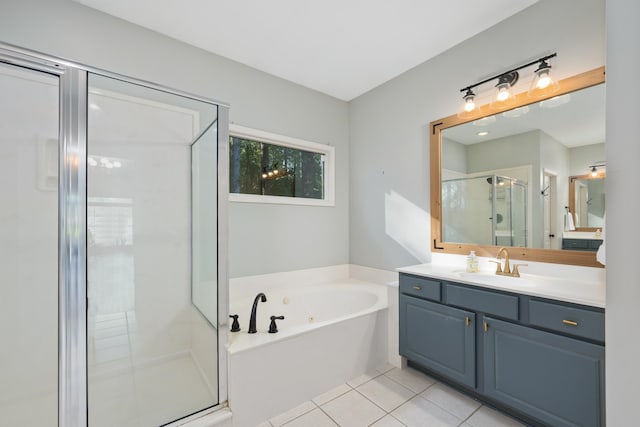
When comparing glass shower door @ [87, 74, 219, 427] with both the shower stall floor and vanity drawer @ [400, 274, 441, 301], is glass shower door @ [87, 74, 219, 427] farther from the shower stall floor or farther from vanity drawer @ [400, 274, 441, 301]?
vanity drawer @ [400, 274, 441, 301]

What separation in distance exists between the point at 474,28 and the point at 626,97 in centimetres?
213

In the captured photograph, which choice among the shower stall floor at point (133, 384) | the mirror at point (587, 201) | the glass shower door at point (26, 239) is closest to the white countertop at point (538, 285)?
the mirror at point (587, 201)

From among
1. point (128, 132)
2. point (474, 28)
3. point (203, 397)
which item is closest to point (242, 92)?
point (128, 132)

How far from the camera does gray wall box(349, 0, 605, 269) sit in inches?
68.6

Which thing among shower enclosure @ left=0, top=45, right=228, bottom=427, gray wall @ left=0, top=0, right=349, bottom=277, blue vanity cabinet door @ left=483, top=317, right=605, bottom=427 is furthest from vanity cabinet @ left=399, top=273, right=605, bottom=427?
shower enclosure @ left=0, top=45, right=228, bottom=427

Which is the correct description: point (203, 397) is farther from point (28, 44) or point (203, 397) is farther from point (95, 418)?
point (28, 44)

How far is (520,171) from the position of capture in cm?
201

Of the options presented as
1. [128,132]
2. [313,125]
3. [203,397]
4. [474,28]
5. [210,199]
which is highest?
[474,28]

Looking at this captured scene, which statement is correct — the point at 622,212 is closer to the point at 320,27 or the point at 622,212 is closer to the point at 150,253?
the point at 320,27

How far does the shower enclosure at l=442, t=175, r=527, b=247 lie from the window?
1.35 m

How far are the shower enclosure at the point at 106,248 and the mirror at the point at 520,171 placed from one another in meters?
1.92

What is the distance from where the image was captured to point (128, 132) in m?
2.07

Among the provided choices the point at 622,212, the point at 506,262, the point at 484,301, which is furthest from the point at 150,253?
the point at 506,262

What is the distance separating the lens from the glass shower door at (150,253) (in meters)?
1.66
